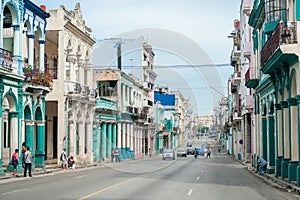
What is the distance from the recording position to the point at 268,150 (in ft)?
106

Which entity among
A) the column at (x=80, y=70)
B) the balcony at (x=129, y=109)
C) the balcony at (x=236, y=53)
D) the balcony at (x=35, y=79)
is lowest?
the balcony at (x=129, y=109)

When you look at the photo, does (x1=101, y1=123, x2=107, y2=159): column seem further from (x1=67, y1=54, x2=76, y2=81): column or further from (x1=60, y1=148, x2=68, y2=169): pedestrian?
(x1=60, y1=148, x2=68, y2=169): pedestrian

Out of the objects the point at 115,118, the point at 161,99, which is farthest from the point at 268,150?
the point at 161,99

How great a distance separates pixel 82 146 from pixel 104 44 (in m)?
9.84

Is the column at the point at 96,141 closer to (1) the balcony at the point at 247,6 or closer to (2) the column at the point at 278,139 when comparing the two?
(1) the balcony at the point at 247,6

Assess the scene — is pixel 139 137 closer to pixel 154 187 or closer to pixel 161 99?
pixel 161 99

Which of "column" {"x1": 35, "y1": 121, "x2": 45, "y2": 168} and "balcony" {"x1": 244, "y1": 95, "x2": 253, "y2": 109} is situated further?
"balcony" {"x1": 244, "y1": 95, "x2": 253, "y2": 109}

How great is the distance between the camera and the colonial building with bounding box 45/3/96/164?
134 ft

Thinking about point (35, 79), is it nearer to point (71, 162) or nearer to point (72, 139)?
point (71, 162)

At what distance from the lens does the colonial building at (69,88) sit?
40812mm

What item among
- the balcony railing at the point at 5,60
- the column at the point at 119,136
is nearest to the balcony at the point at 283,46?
the balcony railing at the point at 5,60

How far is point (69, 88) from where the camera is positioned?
4112cm

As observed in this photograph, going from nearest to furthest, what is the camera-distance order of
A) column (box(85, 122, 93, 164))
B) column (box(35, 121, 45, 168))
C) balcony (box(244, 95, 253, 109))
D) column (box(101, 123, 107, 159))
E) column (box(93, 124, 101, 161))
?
column (box(35, 121, 45, 168)) < balcony (box(244, 95, 253, 109)) < column (box(85, 122, 93, 164)) < column (box(93, 124, 101, 161)) < column (box(101, 123, 107, 159))

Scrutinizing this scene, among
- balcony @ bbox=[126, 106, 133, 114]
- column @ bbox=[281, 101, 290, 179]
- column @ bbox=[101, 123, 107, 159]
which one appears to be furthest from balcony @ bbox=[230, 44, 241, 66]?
column @ bbox=[281, 101, 290, 179]
